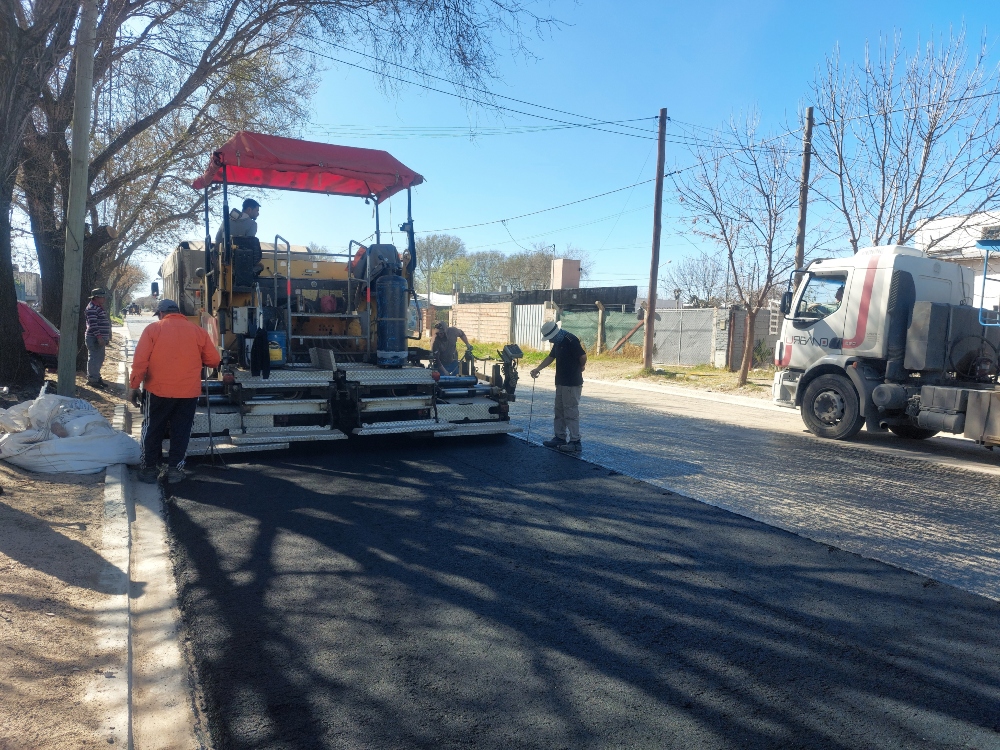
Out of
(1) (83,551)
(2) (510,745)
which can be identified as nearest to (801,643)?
(2) (510,745)

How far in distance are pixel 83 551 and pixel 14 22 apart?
16.4 feet

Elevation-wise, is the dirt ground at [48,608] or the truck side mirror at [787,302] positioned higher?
the truck side mirror at [787,302]

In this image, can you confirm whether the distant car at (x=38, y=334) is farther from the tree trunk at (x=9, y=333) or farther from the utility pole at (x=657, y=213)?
the utility pole at (x=657, y=213)

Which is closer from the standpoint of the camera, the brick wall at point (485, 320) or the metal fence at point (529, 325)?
the metal fence at point (529, 325)

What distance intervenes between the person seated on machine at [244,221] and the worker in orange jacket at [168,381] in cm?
178

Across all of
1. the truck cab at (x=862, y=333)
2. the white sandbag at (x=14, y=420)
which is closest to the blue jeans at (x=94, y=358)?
the white sandbag at (x=14, y=420)

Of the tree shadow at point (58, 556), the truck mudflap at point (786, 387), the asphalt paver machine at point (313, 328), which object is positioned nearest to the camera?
the tree shadow at point (58, 556)

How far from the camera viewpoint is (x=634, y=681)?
347 centimetres

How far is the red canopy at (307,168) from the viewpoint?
325 inches

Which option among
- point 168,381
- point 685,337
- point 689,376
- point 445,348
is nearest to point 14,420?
point 168,381

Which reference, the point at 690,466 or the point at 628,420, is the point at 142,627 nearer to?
the point at 690,466

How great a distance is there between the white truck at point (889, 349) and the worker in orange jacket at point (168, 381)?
840 cm

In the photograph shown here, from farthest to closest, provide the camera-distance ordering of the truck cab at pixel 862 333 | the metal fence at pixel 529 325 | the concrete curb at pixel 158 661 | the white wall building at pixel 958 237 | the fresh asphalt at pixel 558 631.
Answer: the metal fence at pixel 529 325, the white wall building at pixel 958 237, the truck cab at pixel 862 333, the fresh asphalt at pixel 558 631, the concrete curb at pixel 158 661

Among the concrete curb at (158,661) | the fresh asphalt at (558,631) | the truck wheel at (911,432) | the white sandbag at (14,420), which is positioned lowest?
the concrete curb at (158,661)
